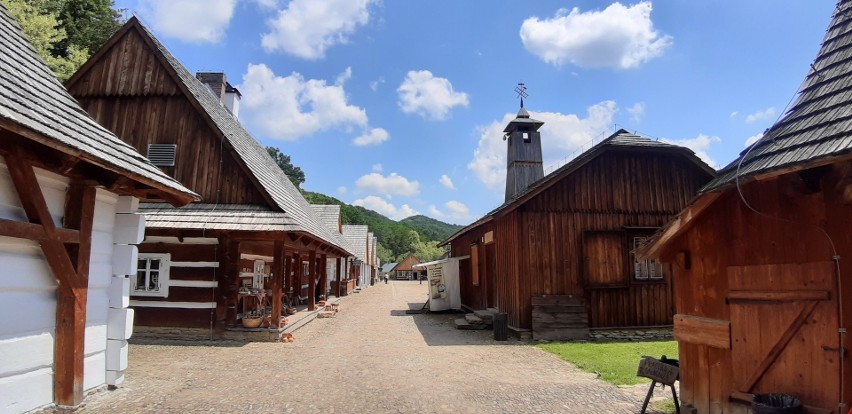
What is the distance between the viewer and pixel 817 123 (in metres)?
4.41

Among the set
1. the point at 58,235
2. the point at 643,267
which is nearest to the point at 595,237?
the point at 643,267

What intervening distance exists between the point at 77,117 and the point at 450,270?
53.5ft

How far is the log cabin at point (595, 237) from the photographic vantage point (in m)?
13.3

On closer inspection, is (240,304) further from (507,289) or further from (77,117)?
(77,117)

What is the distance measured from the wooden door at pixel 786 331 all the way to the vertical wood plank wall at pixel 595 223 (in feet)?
26.1

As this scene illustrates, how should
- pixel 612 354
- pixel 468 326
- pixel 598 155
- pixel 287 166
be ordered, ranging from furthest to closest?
1. pixel 287 166
2. pixel 468 326
3. pixel 598 155
4. pixel 612 354

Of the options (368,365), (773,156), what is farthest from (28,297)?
(773,156)

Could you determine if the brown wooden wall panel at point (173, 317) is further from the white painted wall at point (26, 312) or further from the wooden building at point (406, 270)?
the wooden building at point (406, 270)

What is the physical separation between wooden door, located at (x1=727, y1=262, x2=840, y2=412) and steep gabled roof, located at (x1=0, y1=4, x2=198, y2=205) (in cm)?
727

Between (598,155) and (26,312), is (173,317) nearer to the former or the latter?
(26,312)

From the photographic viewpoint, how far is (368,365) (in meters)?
9.52

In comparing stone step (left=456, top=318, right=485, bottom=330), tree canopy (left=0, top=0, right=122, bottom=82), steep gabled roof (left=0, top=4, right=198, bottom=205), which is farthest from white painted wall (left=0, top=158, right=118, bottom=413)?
tree canopy (left=0, top=0, right=122, bottom=82)

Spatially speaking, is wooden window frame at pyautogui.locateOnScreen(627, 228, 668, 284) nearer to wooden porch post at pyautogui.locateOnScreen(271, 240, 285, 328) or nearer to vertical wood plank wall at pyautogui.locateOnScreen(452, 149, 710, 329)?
vertical wood plank wall at pyautogui.locateOnScreen(452, 149, 710, 329)

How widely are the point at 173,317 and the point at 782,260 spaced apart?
42.2ft
